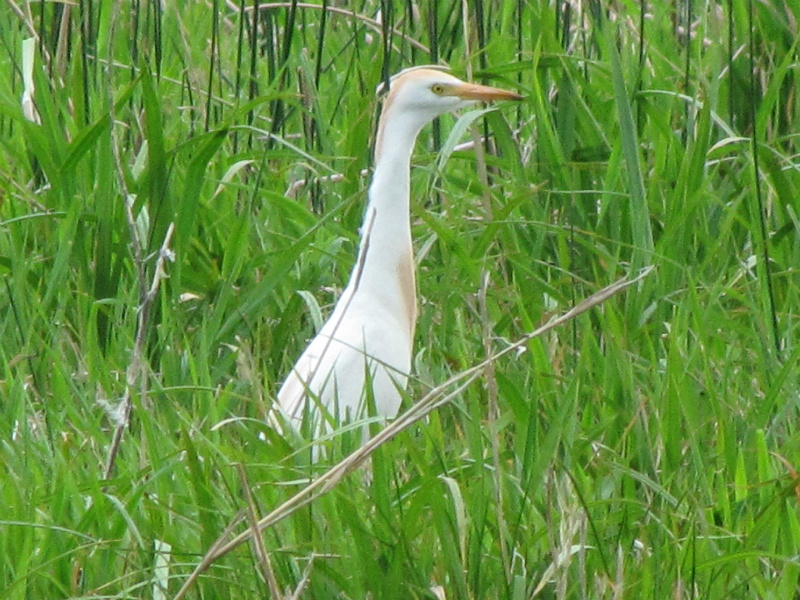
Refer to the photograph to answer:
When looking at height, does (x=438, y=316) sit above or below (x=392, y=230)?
below

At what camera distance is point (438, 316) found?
304 centimetres

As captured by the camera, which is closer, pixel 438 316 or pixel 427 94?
pixel 427 94

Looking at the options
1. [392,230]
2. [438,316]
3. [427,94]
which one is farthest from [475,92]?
[438,316]

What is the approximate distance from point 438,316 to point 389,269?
0.86 feet

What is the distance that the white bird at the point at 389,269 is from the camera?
267 cm

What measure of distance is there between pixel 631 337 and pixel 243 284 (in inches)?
31.2

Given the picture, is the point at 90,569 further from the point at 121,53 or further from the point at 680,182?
the point at 121,53

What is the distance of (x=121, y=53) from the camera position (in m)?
3.99

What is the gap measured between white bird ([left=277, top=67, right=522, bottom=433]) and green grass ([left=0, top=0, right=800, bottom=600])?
0.07 metres

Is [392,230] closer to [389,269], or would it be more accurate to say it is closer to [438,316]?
[389,269]

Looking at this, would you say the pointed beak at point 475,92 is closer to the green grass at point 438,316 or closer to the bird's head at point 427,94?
the bird's head at point 427,94

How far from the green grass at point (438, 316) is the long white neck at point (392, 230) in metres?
0.08

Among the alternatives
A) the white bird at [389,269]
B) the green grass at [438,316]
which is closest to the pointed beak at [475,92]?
the white bird at [389,269]

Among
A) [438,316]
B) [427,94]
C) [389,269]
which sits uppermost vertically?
[427,94]
